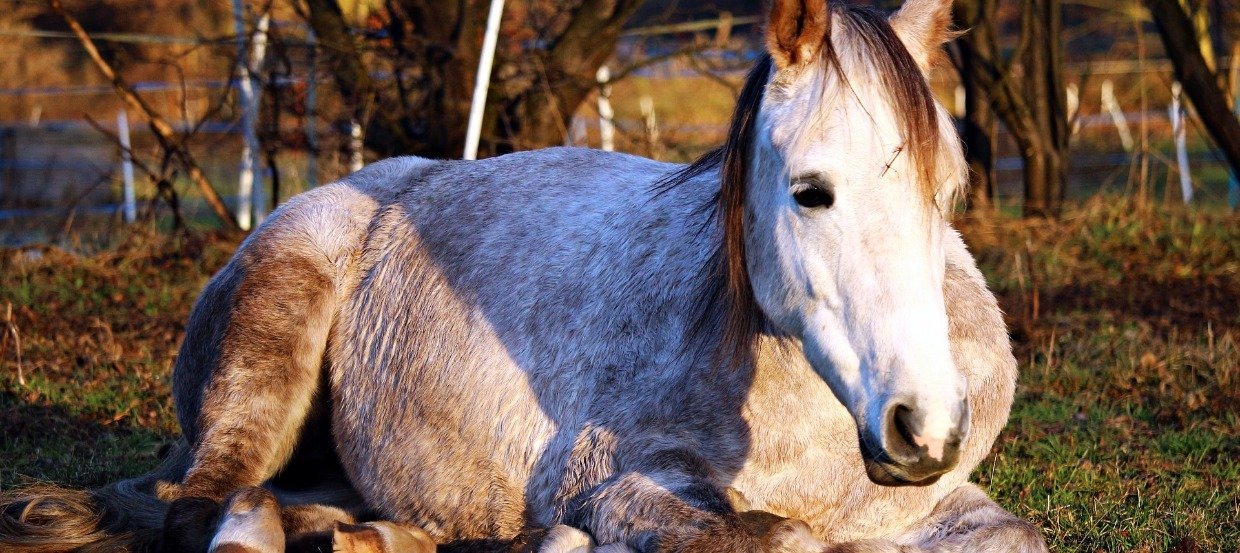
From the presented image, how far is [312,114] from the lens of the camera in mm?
7703

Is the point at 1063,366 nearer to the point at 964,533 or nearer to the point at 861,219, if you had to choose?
the point at 964,533

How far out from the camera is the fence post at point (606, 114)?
7879mm

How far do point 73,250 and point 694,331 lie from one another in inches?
249

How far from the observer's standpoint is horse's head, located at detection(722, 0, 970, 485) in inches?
84.6

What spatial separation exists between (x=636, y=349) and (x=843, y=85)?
94cm

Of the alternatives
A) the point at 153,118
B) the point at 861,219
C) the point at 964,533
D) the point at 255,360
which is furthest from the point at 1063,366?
the point at 153,118

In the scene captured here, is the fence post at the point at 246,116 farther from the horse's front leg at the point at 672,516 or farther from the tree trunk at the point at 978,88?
the horse's front leg at the point at 672,516

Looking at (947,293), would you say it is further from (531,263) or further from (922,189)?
(531,263)

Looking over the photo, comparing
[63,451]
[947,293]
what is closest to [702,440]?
[947,293]

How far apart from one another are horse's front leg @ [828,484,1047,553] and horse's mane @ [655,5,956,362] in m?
0.58

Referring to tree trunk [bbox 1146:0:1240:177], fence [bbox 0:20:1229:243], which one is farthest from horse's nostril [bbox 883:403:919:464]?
tree trunk [bbox 1146:0:1240:177]

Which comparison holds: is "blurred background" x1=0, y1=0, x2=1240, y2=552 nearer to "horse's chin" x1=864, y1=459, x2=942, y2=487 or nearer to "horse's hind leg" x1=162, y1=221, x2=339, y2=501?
"horse's hind leg" x1=162, y1=221, x2=339, y2=501

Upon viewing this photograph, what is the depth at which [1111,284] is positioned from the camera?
714 cm

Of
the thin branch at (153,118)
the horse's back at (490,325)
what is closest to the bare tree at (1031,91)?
the horse's back at (490,325)
